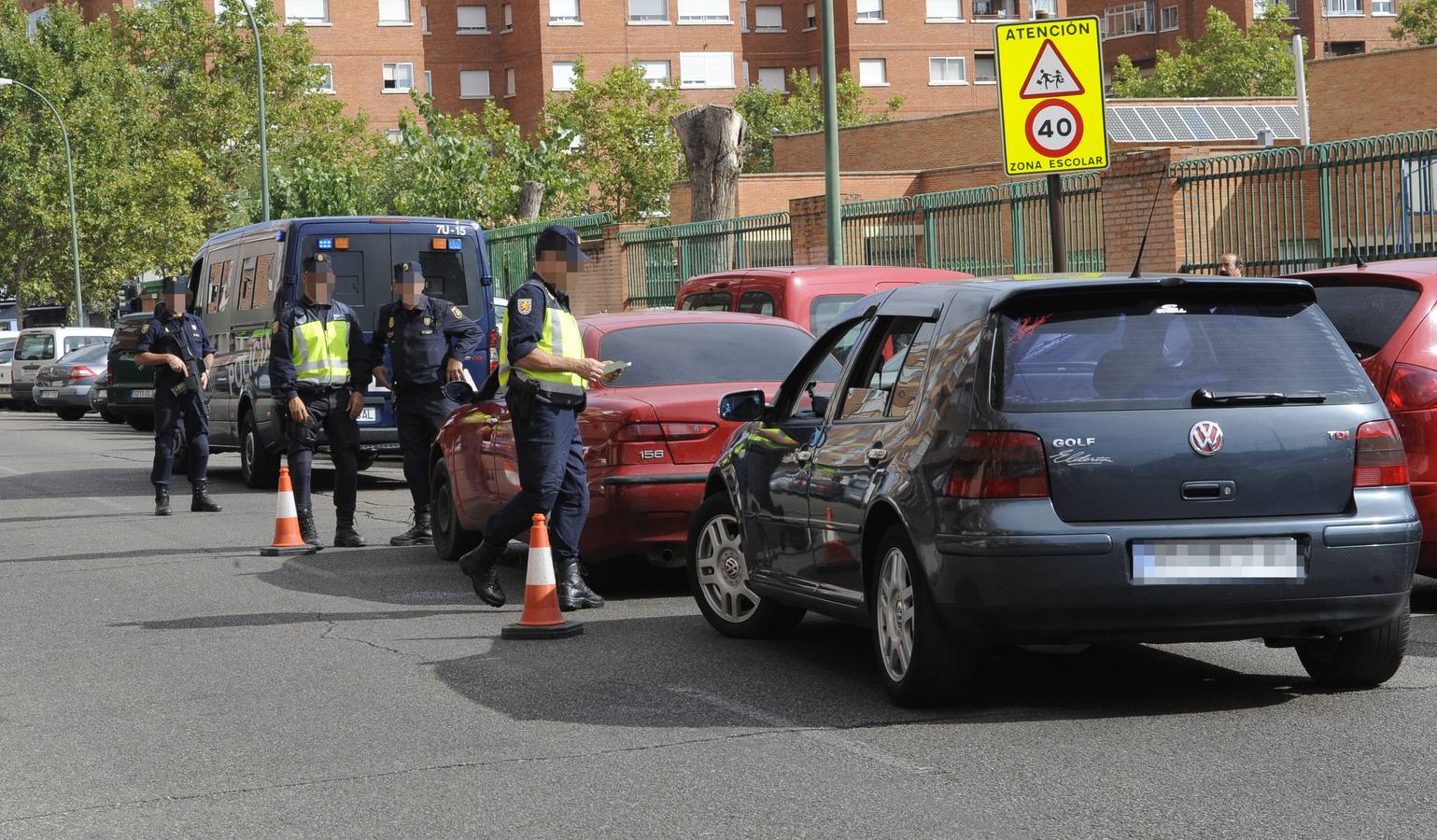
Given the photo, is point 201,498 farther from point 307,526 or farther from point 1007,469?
point 1007,469

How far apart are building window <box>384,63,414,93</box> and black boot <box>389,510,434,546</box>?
7276 centimetres

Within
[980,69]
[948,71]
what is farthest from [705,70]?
[980,69]

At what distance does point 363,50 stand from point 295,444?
7287 centimetres

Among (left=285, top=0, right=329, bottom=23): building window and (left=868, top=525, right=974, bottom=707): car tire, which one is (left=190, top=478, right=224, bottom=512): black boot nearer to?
(left=868, top=525, right=974, bottom=707): car tire

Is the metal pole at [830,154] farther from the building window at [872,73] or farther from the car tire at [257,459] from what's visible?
the building window at [872,73]

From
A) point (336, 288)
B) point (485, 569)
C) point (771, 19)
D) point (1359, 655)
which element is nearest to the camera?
point (1359, 655)

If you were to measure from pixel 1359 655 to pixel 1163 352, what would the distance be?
4.55 feet

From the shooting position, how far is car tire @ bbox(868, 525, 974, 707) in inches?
265

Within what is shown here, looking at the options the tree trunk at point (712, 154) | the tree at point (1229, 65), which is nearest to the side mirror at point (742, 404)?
the tree trunk at point (712, 154)

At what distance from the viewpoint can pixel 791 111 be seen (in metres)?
78.4

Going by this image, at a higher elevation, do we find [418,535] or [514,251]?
[514,251]

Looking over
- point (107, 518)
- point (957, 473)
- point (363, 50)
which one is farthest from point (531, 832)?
point (363, 50)

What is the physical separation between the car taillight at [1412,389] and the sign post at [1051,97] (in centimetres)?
435

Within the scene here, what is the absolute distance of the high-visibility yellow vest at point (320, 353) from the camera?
42.8ft
